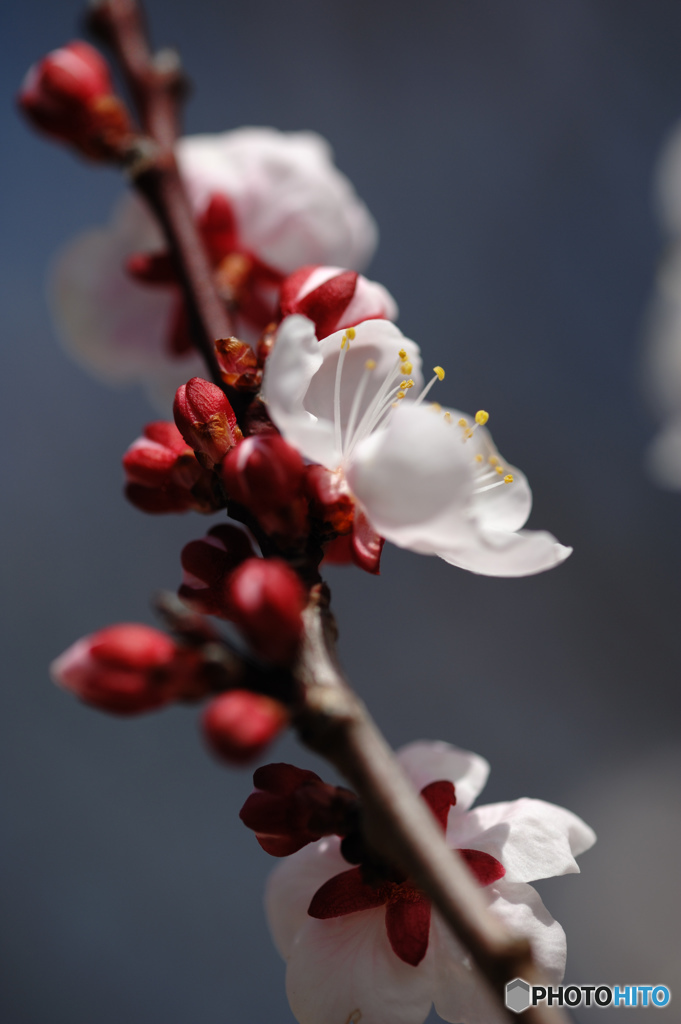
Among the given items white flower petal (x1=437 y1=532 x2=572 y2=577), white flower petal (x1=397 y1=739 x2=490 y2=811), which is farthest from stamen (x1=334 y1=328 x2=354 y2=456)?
white flower petal (x1=397 y1=739 x2=490 y2=811)

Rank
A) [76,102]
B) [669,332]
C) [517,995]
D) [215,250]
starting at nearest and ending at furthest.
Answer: [517,995], [76,102], [215,250], [669,332]

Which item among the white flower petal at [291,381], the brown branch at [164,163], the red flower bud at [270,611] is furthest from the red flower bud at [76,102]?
the red flower bud at [270,611]

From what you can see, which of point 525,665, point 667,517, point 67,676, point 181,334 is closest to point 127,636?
point 67,676

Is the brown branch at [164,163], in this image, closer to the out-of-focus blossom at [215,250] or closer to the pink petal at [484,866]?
the out-of-focus blossom at [215,250]

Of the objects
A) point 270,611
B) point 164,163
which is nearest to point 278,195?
point 164,163

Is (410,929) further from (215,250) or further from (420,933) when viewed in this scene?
(215,250)

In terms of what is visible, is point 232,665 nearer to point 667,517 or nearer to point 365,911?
point 365,911

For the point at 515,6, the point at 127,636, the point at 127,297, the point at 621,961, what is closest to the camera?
the point at 127,636

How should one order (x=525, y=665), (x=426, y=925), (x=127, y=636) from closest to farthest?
(x=127, y=636), (x=426, y=925), (x=525, y=665)
